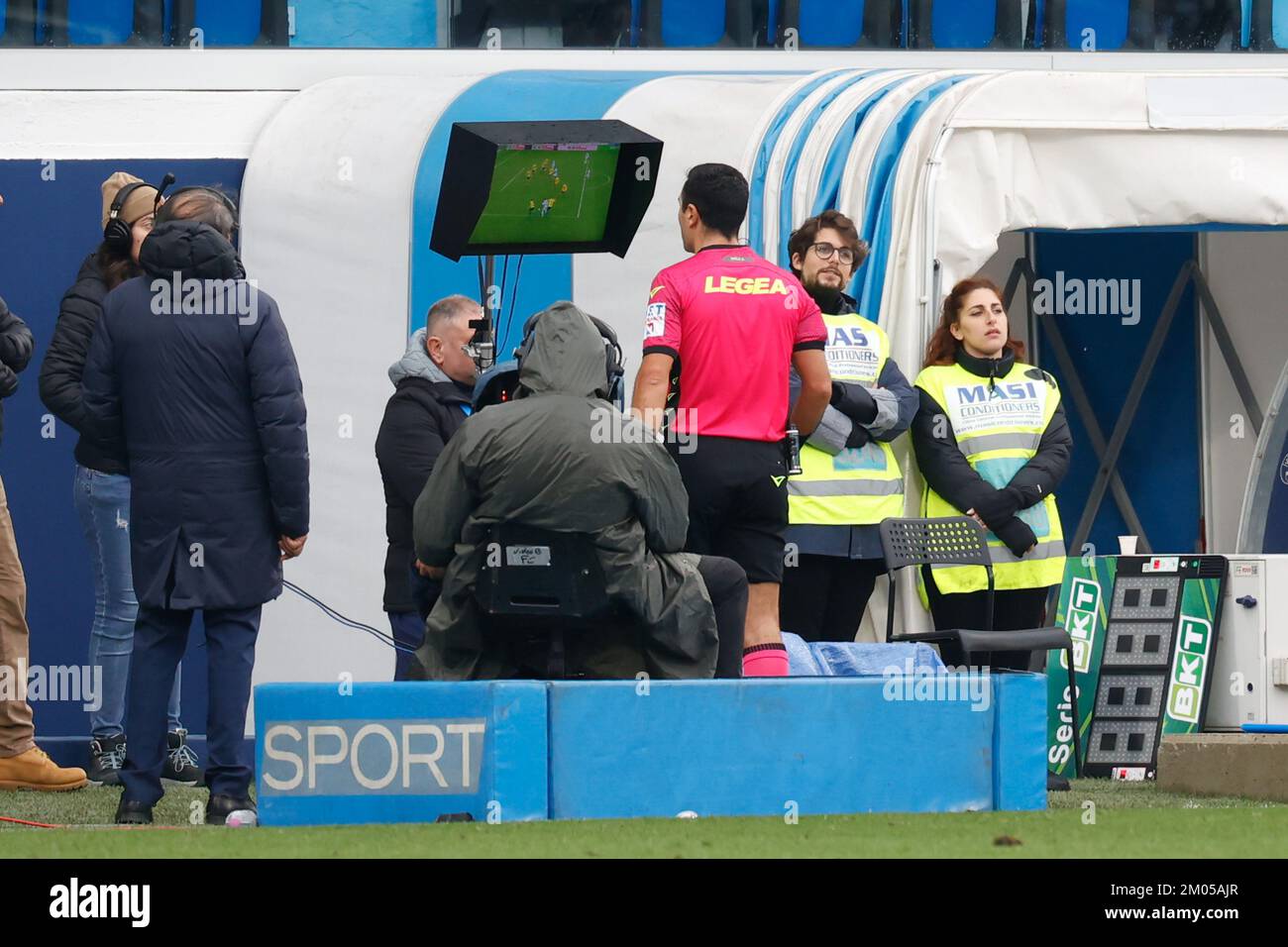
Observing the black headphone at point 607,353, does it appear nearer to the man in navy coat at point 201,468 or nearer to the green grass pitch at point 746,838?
the man in navy coat at point 201,468

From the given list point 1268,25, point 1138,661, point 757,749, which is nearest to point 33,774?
point 757,749

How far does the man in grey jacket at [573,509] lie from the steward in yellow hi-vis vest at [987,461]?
190cm

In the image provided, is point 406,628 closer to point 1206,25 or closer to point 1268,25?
point 1206,25

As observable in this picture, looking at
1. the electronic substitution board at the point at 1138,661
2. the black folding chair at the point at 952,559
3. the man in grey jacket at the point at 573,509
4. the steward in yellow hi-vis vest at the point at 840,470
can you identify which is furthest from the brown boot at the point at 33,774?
the electronic substitution board at the point at 1138,661

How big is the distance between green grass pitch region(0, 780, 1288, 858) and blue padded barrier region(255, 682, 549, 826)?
0.52ft

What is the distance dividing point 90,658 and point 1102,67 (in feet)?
19.6

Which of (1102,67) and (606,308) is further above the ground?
(1102,67)

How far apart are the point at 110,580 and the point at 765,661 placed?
220 cm

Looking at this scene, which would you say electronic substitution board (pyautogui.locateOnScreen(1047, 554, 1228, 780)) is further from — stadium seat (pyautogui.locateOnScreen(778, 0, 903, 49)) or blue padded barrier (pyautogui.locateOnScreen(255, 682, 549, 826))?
stadium seat (pyautogui.locateOnScreen(778, 0, 903, 49))

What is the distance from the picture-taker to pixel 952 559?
7.14 meters

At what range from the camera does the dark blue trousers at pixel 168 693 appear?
587 centimetres

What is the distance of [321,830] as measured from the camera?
529cm
